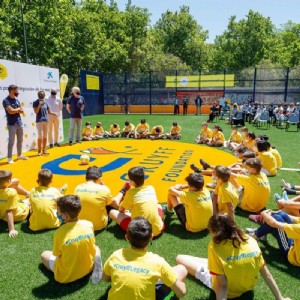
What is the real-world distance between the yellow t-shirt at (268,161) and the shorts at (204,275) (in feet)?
16.3

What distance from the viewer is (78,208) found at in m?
3.49

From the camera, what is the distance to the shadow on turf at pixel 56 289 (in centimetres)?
331

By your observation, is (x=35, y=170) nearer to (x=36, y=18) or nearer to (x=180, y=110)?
(x=180, y=110)

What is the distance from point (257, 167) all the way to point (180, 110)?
25.4 meters

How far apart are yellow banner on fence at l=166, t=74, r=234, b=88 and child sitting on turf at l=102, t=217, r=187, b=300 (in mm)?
27668

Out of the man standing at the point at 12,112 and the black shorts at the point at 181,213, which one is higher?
the man standing at the point at 12,112

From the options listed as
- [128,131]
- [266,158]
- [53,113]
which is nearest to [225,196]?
[266,158]

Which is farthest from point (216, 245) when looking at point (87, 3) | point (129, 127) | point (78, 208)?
point (87, 3)

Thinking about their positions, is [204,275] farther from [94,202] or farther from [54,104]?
[54,104]

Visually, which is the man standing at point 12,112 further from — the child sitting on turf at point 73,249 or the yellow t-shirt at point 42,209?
the child sitting on turf at point 73,249

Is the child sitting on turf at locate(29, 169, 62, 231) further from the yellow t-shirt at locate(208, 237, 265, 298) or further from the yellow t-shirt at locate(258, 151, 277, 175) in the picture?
the yellow t-shirt at locate(258, 151, 277, 175)

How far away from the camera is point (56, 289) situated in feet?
11.2

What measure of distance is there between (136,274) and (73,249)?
1.05m

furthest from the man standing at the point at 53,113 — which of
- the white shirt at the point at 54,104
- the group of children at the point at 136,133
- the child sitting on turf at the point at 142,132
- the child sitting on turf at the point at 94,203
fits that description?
the child sitting on turf at the point at 94,203
